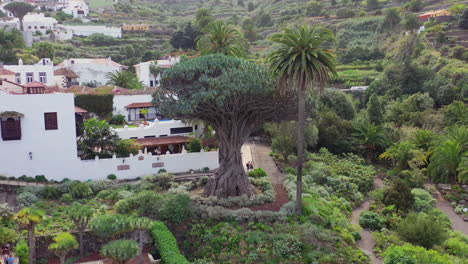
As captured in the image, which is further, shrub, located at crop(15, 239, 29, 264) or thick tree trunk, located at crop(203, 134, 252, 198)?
thick tree trunk, located at crop(203, 134, 252, 198)

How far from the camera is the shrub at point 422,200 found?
30.0m

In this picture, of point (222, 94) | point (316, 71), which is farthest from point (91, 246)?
point (316, 71)

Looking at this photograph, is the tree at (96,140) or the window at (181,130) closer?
the tree at (96,140)

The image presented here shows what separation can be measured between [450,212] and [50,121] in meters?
28.2

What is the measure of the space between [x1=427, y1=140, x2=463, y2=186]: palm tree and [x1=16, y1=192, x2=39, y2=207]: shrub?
2875 centimetres

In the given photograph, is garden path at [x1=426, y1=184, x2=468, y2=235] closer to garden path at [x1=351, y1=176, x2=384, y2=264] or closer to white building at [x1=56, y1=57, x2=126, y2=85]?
garden path at [x1=351, y1=176, x2=384, y2=264]

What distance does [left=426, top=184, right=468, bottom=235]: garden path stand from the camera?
94.9 ft

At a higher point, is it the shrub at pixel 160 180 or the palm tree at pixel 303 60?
the palm tree at pixel 303 60

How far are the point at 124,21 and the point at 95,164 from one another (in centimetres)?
9537

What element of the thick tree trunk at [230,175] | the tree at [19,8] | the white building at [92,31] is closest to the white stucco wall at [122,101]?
the thick tree trunk at [230,175]

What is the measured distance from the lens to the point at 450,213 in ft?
102

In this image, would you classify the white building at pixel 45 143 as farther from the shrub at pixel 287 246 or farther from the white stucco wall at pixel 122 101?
→ the white stucco wall at pixel 122 101

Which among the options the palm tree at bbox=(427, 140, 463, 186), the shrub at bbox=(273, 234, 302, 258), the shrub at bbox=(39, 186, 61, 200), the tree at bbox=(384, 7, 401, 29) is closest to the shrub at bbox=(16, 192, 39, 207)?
the shrub at bbox=(39, 186, 61, 200)

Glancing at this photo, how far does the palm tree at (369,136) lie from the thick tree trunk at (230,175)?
16811 mm
